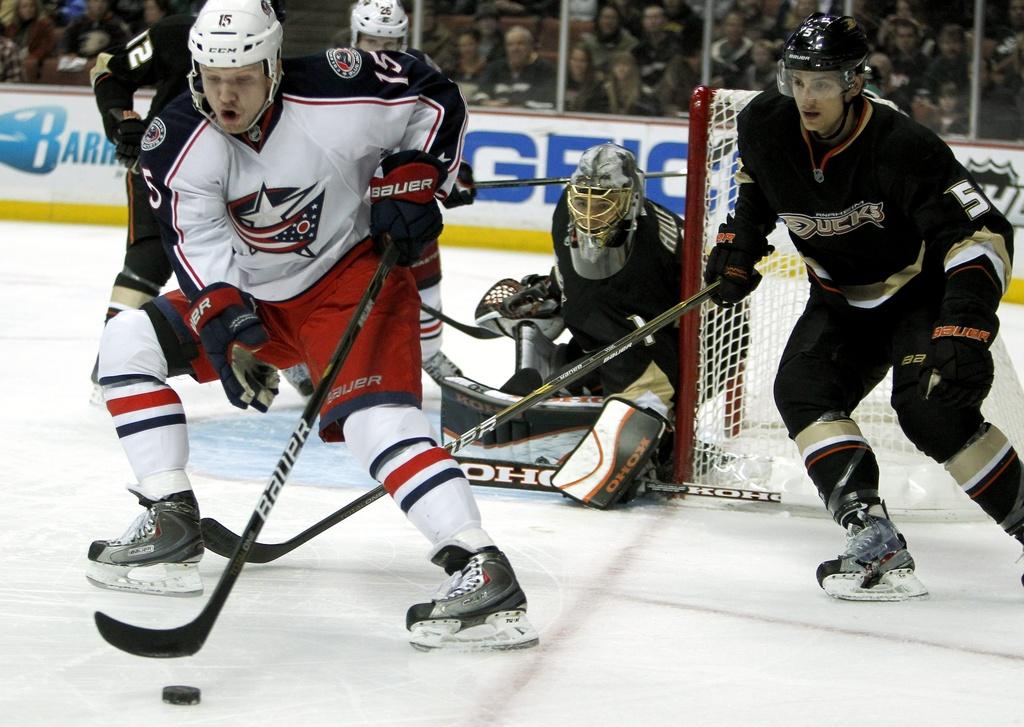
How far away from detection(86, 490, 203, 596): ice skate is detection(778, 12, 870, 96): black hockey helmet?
1381 mm

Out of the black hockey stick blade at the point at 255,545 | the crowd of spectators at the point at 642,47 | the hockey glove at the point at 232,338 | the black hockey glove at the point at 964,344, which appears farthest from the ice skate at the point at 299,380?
the crowd of spectators at the point at 642,47

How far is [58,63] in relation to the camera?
878 centimetres

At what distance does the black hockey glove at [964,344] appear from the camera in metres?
2.61

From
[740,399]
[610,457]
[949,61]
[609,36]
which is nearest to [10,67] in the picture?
[609,36]

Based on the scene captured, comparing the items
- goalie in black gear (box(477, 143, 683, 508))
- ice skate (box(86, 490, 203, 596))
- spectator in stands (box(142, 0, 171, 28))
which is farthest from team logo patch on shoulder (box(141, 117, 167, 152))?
spectator in stands (box(142, 0, 171, 28))

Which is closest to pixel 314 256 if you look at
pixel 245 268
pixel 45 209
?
pixel 245 268

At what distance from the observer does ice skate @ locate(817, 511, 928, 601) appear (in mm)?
2840

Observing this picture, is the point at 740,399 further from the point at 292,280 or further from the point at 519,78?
the point at 519,78

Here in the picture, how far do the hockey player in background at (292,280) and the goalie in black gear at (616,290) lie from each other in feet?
2.94

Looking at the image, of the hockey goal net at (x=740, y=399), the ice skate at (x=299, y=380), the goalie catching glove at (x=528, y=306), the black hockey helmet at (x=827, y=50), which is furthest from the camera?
the ice skate at (x=299, y=380)

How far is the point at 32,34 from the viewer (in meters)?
8.93

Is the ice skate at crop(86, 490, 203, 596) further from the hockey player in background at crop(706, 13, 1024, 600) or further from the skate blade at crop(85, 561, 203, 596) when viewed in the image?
the hockey player in background at crop(706, 13, 1024, 600)

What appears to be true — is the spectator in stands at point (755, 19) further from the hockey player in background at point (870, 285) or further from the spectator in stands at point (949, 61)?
the hockey player in background at point (870, 285)

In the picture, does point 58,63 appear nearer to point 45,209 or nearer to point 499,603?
point 45,209
